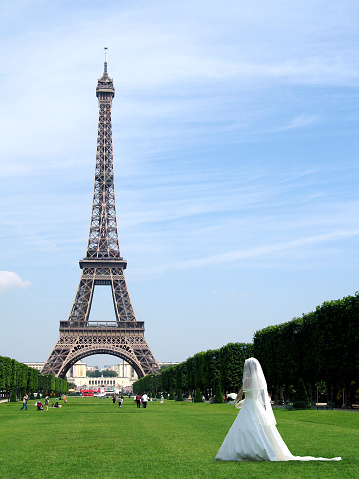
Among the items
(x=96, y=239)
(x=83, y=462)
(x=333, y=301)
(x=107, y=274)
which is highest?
(x=96, y=239)

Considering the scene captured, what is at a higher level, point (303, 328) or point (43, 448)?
point (303, 328)

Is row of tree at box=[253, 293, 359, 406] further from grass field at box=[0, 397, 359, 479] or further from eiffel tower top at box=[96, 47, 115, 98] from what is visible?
eiffel tower top at box=[96, 47, 115, 98]

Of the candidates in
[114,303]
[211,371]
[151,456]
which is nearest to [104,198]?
[114,303]

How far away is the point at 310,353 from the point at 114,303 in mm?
70112

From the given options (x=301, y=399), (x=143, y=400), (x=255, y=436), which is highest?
(x=143, y=400)

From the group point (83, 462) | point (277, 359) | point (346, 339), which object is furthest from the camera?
point (277, 359)

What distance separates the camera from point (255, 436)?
1303cm

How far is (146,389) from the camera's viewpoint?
121 m

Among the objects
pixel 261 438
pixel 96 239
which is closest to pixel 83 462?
pixel 261 438

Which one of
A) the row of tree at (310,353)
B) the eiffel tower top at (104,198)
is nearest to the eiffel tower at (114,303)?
the eiffel tower top at (104,198)

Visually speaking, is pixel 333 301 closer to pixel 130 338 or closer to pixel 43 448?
pixel 43 448

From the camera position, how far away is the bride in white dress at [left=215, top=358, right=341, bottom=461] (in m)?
13.0

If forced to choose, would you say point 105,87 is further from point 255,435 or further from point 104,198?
point 255,435

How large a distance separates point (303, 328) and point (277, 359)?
563cm
